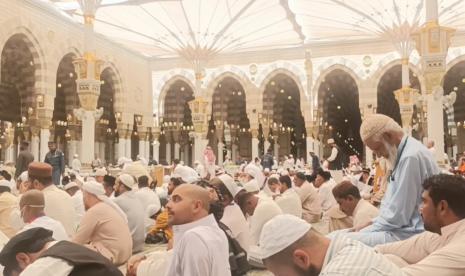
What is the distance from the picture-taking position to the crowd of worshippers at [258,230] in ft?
4.55

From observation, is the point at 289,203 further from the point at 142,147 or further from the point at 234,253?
the point at 142,147

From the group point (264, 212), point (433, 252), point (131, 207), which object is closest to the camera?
point (433, 252)

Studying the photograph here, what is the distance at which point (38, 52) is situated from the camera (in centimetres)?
1664

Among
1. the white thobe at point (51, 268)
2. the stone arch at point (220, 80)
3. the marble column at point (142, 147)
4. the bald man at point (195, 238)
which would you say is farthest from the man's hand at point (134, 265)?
the marble column at point (142, 147)

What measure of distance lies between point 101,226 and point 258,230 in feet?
5.18

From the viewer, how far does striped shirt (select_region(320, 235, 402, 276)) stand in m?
1.29

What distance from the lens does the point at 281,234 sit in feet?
4.62

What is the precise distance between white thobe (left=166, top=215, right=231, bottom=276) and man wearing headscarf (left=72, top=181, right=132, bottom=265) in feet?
6.82

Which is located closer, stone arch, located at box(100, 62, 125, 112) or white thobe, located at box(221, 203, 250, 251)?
white thobe, located at box(221, 203, 250, 251)

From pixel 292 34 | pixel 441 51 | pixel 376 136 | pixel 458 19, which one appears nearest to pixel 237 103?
pixel 292 34

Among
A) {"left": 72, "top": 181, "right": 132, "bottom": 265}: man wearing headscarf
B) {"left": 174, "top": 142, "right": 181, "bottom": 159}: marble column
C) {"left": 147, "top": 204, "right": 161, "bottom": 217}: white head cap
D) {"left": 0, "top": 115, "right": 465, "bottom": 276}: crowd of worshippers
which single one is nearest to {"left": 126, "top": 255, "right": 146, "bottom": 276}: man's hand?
{"left": 0, "top": 115, "right": 465, "bottom": 276}: crowd of worshippers

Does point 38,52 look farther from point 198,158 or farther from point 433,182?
point 433,182

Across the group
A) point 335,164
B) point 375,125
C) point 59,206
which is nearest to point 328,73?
point 335,164

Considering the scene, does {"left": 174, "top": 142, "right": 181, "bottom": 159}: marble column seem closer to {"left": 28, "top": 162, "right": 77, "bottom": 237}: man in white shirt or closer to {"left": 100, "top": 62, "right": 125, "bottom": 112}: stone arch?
{"left": 100, "top": 62, "right": 125, "bottom": 112}: stone arch
